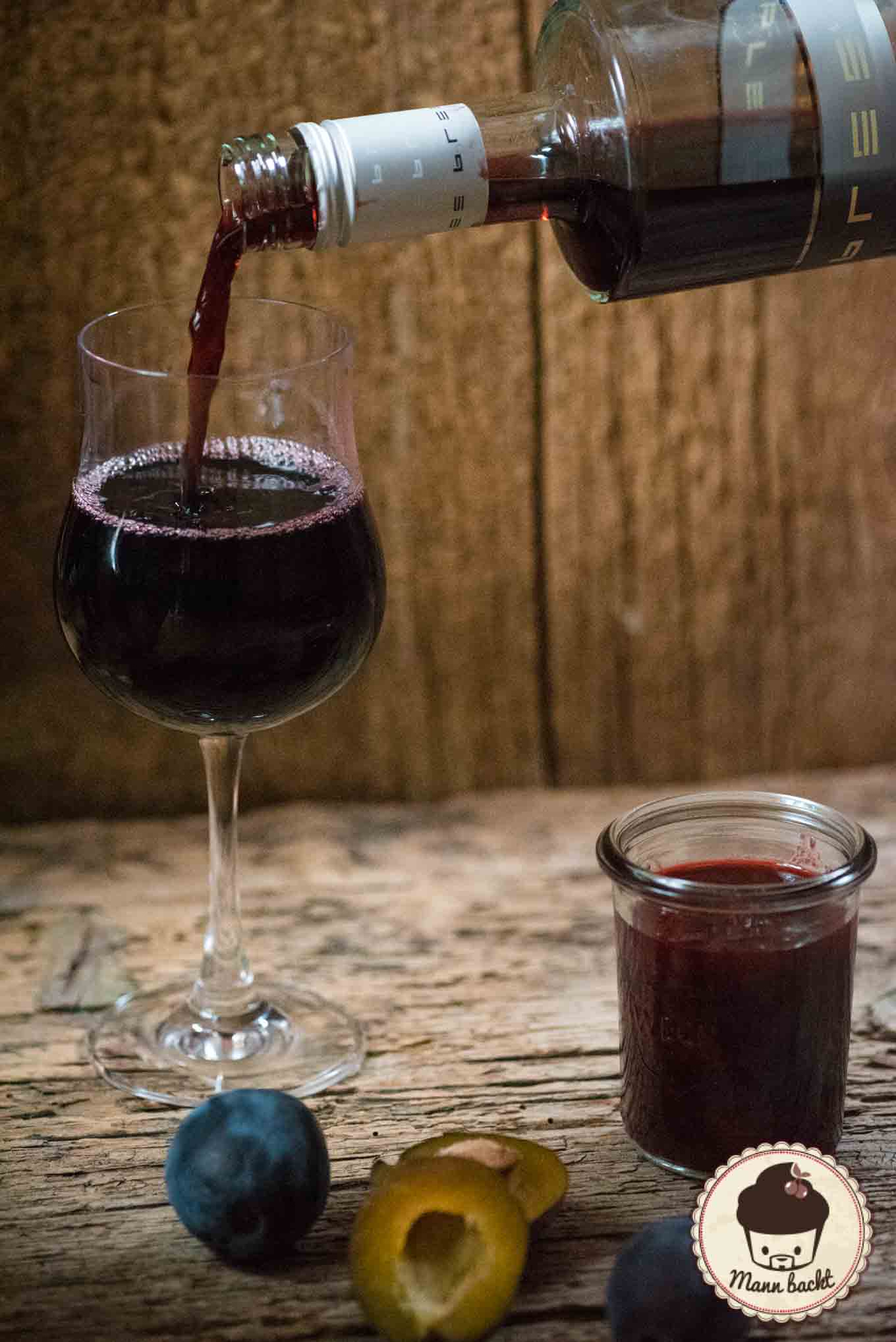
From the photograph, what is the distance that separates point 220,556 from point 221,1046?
36cm

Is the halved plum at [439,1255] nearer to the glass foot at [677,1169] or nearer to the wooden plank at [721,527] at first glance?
the glass foot at [677,1169]

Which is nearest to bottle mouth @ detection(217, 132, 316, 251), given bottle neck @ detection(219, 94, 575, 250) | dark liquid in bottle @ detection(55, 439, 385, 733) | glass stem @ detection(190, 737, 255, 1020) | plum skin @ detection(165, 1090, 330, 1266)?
bottle neck @ detection(219, 94, 575, 250)

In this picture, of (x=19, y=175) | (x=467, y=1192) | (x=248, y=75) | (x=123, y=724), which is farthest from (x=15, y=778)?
(x=467, y=1192)

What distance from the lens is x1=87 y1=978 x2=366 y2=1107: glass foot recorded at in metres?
1.08

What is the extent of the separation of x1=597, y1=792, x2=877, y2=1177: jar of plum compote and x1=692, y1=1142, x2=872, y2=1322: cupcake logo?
3 cm

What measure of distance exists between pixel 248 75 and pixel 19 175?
0.19m

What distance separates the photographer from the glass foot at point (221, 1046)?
1.08 m

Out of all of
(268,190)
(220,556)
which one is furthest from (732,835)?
(268,190)

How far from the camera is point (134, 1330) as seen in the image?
842mm

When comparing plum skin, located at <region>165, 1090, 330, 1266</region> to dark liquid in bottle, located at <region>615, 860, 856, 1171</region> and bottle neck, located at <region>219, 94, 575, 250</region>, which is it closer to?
dark liquid in bottle, located at <region>615, 860, 856, 1171</region>

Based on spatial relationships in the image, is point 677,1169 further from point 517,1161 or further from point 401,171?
point 401,171

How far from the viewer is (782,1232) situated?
89cm

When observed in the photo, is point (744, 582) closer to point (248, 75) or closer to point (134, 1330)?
point (248, 75)

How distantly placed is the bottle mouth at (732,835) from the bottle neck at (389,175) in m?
0.36
